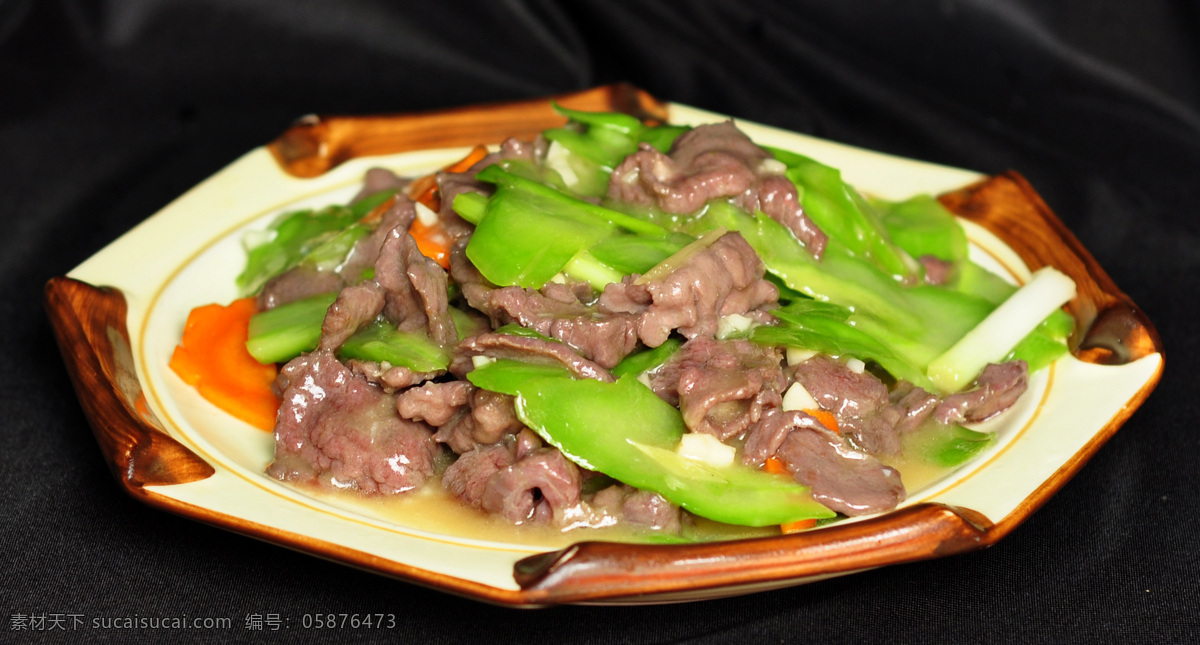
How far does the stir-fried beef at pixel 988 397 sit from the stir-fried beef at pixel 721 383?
18.5 inches

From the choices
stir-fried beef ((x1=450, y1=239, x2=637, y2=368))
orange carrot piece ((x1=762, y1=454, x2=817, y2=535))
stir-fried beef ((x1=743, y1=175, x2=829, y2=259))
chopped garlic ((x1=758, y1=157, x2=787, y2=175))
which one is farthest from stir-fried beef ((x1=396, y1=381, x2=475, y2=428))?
chopped garlic ((x1=758, y1=157, x2=787, y2=175))

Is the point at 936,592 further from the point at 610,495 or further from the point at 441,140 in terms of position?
the point at 441,140

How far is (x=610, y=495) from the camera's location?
99.3 inches

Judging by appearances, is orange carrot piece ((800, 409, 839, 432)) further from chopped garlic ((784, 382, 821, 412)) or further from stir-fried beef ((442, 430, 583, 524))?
stir-fried beef ((442, 430, 583, 524))

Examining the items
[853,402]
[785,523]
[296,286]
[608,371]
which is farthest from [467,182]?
[785,523]

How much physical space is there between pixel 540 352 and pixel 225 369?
39.5 inches

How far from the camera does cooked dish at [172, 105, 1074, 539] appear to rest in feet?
8.21

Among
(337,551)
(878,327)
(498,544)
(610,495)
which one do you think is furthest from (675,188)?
(337,551)

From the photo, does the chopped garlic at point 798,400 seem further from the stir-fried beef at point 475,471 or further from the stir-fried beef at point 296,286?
the stir-fried beef at point 296,286

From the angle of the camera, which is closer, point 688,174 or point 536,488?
point 536,488

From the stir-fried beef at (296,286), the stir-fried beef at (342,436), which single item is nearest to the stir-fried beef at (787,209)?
the stir-fried beef at (342,436)

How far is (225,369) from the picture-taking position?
118 inches

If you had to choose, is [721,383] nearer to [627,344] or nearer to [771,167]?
[627,344]

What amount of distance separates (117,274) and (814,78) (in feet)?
12.2
